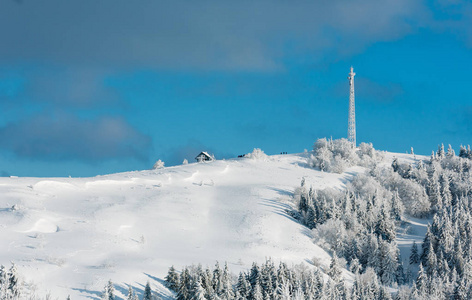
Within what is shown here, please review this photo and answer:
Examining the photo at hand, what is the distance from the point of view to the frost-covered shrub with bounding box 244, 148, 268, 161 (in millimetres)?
126312

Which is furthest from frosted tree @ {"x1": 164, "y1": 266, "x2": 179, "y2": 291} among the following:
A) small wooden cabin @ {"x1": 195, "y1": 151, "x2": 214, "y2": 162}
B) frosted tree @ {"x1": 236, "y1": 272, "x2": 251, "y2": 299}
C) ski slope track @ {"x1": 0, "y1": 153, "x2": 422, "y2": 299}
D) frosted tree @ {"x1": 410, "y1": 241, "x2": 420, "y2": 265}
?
small wooden cabin @ {"x1": 195, "y1": 151, "x2": 214, "y2": 162}

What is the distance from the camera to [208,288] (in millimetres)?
60750

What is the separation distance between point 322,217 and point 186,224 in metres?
20.3

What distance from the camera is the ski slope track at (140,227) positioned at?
206ft

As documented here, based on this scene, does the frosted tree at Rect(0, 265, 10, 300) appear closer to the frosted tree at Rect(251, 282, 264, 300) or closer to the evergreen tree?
the evergreen tree

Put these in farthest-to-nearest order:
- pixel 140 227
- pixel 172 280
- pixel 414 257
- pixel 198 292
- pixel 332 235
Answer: pixel 414 257 < pixel 332 235 < pixel 140 227 < pixel 172 280 < pixel 198 292

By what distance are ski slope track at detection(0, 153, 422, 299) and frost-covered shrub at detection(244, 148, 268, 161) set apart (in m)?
13.3

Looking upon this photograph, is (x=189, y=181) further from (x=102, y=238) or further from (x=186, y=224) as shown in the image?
(x=102, y=238)

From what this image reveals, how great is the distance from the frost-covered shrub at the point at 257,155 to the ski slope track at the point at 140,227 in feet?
43.5

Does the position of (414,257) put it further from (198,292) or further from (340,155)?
(198,292)

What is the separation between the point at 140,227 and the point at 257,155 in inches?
1979

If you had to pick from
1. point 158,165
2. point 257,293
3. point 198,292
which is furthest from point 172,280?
point 158,165

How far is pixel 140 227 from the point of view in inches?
3142

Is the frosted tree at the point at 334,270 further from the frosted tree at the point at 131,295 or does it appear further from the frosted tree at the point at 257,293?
the frosted tree at the point at 131,295
